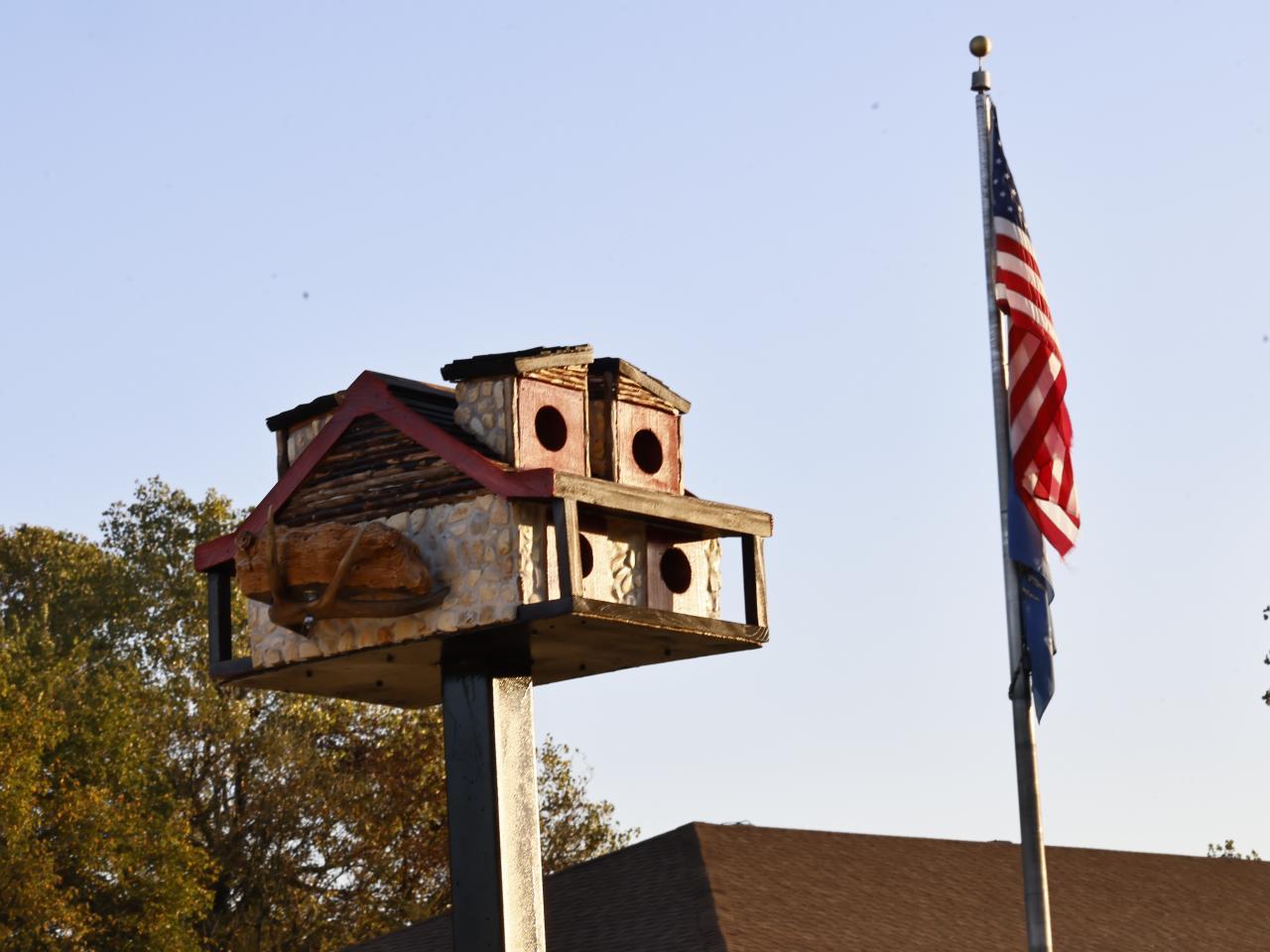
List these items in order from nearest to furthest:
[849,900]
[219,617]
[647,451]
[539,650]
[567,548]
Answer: [567,548] → [539,650] → [647,451] → [219,617] → [849,900]

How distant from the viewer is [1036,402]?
1292cm

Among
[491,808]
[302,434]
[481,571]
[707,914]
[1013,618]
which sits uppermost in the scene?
[302,434]

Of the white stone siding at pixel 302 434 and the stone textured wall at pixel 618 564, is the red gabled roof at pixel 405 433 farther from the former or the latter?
the stone textured wall at pixel 618 564

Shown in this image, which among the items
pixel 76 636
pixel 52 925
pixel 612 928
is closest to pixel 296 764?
Answer: pixel 52 925

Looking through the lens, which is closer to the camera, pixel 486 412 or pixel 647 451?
pixel 486 412

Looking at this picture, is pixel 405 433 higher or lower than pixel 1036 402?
higher

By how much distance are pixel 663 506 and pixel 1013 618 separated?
2704mm

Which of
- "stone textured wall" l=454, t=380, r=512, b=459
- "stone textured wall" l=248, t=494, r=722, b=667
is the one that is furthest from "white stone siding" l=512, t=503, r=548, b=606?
"stone textured wall" l=454, t=380, r=512, b=459

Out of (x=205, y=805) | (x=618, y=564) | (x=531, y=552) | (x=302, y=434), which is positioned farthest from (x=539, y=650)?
(x=205, y=805)

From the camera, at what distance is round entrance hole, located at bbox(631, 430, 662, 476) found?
15.0 m

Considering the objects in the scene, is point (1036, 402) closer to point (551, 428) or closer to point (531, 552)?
point (531, 552)

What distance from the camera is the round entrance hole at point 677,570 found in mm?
14841

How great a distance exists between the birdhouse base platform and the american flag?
2.60m

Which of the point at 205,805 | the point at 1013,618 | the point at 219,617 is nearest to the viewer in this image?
the point at 1013,618
